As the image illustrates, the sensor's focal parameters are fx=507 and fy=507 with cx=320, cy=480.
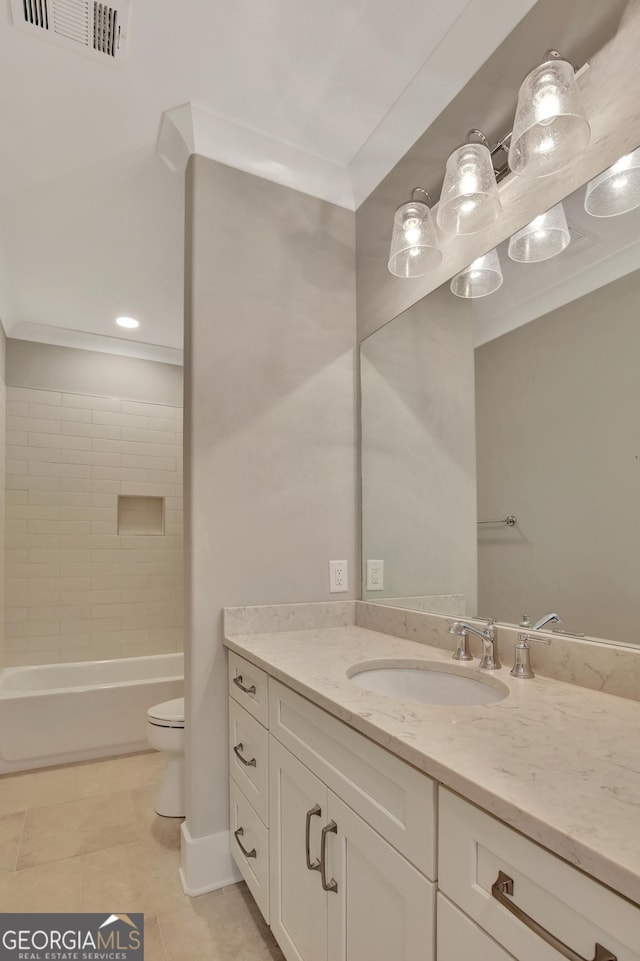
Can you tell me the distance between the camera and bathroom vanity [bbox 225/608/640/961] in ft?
1.78

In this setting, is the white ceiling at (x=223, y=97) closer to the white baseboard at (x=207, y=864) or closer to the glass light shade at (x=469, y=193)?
the glass light shade at (x=469, y=193)

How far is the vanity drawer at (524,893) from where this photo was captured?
501 mm

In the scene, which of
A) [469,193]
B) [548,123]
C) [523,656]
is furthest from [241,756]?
[548,123]

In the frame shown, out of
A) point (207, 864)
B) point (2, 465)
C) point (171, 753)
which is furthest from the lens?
point (2, 465)

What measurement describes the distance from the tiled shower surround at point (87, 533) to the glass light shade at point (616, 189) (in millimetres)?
3316

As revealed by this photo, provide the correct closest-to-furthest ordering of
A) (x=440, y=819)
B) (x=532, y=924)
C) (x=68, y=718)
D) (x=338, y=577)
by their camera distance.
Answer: (x=532, y=924) < (x=440, y=819) < (x=338, y=577) < (x=68, y=718)

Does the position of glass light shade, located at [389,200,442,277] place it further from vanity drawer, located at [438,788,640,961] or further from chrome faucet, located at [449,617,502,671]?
vanity drawer, located at [438,788,640,961]

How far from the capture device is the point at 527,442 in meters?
1.28

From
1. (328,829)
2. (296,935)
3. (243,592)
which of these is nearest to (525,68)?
(243,592)

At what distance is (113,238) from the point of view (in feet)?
8.02

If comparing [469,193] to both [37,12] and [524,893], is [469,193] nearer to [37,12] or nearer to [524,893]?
[37,12]

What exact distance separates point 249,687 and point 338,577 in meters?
0.57

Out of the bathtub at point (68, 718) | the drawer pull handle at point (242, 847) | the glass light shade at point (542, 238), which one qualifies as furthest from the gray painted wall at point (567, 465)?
the bathtub at point (68, 718)

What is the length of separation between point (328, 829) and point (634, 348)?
3.75ft
